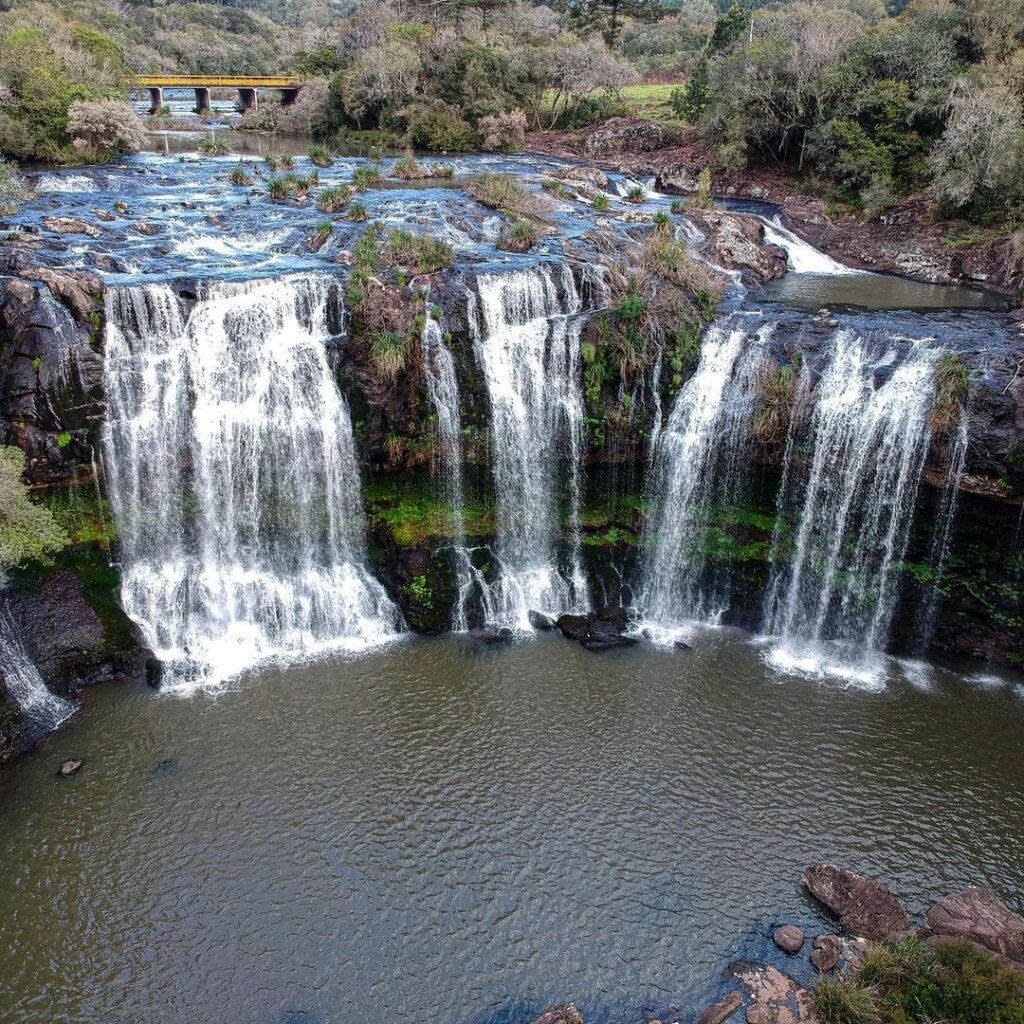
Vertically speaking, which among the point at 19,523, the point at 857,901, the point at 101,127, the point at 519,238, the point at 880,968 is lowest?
the point at 857,901

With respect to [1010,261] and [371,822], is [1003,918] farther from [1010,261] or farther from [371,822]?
[1010,261]

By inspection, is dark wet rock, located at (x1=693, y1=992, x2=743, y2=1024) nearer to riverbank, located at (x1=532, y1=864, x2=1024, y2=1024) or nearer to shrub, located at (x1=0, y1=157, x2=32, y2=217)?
riverbank, located at (x1=532, y1=864, x2=1024, y2=1024)

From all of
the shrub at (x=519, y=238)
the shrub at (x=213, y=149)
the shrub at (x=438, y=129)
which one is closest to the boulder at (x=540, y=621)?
the shrub at (x=519, y=238)

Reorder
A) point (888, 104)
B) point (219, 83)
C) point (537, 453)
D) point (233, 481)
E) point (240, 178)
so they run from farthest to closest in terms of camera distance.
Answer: point (219, 83) → point (888, 104) → point (240, 178) → point (537, 453) → point (233, 481)

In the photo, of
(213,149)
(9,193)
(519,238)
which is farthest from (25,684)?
(213,149)

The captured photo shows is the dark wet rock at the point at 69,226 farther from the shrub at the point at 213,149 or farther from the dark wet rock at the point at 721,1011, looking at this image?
the dark wet rock at the point at 721,1011

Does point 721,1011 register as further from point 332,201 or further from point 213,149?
point 213,149
